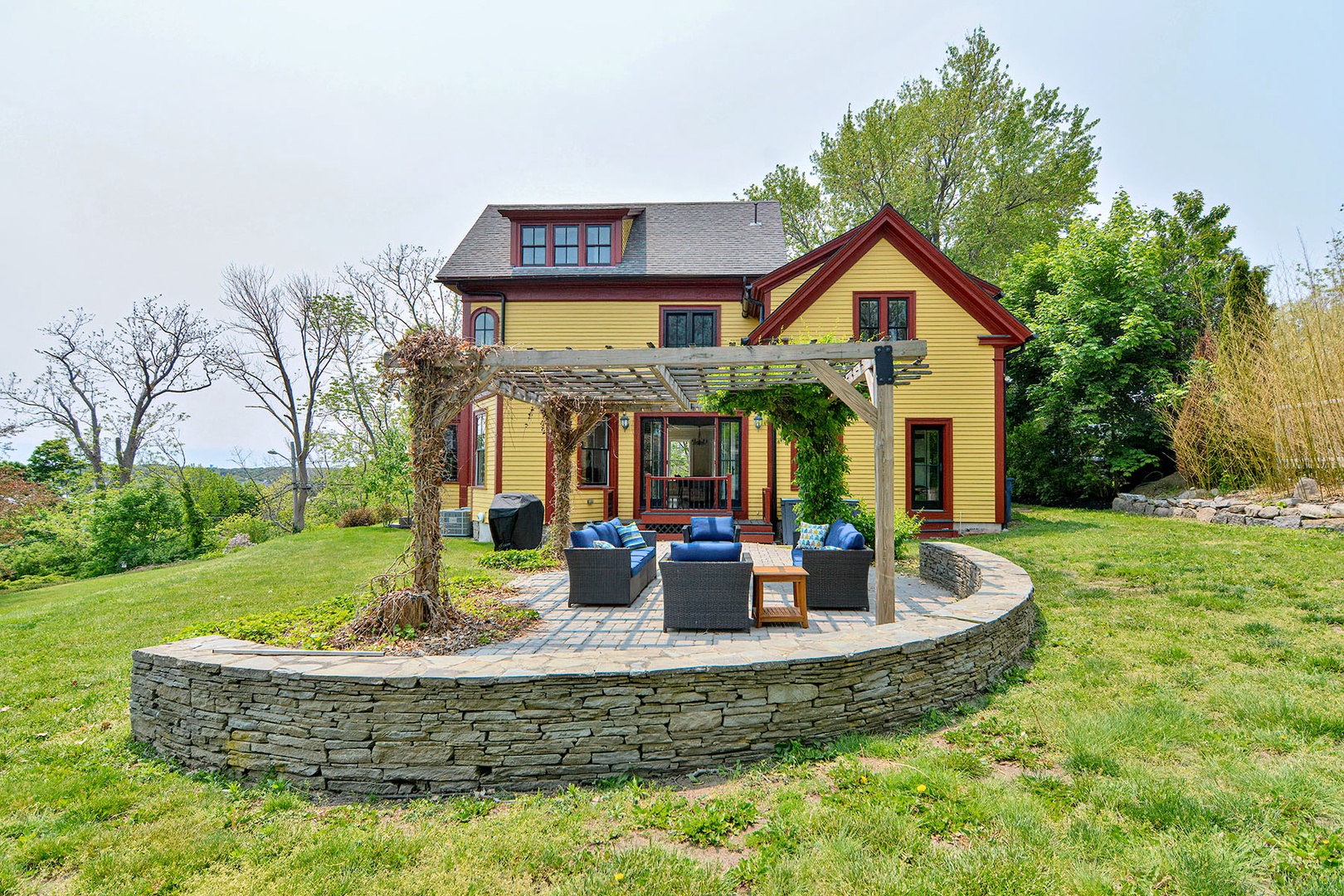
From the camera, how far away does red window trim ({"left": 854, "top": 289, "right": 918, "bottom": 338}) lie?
42.1ft

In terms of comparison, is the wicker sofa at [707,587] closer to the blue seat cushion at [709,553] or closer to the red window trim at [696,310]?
the blue seat cushion at [709,553]

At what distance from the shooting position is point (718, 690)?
349cm

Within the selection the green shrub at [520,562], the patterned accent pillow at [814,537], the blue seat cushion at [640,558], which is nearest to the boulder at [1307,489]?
the patterned accent pillow at [814,537]

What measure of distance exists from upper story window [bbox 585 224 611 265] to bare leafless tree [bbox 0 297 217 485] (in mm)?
18504

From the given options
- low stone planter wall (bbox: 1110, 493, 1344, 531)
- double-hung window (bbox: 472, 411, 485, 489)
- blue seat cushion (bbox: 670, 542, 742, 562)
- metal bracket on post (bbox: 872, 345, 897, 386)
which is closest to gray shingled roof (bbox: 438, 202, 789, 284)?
double-hung window (bbox: 472, 411, 485, 489)

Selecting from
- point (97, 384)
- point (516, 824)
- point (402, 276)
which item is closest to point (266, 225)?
point (402, 276)

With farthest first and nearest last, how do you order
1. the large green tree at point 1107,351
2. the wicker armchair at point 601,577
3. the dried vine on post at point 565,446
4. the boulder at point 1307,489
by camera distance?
1. the large green tree at point 1107,351
2. the boulder at point 1307,489
3. the dried vine on post at point 565,446
4. the wicker armchair at point 601,577

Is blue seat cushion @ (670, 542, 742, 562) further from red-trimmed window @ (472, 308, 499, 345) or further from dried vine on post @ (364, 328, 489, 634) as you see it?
red-trimmed window @ (472, 308, 499, 345)

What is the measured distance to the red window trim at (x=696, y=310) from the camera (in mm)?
13648

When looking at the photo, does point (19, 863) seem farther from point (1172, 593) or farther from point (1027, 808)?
point (1172, 593)

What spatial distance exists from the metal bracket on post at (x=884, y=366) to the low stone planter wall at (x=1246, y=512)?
9.00 metres

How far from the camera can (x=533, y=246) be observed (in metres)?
14.1

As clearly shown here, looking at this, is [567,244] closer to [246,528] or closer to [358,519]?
[358,519]

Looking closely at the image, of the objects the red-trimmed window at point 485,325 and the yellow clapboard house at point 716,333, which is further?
the red-trimmed window at point 485,325
